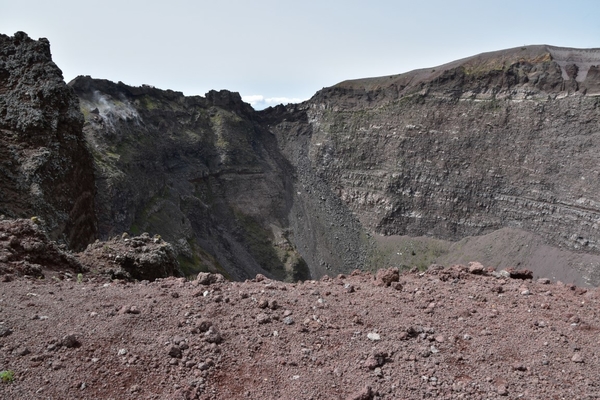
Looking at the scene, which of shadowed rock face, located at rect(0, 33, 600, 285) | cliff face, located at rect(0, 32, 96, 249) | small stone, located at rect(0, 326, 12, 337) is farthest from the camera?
shadowed rock face, located at rect(0, 33, 600, 285)

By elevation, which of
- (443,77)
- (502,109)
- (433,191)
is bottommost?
(433,191)

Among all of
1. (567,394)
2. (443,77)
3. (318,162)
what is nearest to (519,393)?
(567,394)

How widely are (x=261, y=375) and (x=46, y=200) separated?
45.5 feet

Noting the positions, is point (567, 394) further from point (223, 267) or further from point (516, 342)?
point (223, 267)

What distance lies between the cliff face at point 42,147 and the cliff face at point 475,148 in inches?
1736

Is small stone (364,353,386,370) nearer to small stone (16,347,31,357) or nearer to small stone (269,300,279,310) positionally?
small stone (269,300,279,310)

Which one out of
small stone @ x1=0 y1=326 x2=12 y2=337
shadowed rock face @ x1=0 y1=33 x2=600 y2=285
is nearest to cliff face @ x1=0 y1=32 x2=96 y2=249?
small stone @ x1=0 y1=326 x2=12 y2=337

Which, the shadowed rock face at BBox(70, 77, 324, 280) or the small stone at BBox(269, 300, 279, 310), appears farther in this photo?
the shadowed rock face at BBox(70, 77, 324, 280)

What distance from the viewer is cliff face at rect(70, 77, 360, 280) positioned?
143 feet

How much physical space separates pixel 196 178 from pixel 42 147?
43.5 m

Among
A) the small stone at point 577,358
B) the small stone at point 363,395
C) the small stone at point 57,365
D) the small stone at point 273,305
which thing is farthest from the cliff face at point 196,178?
the small stone at point 577,358

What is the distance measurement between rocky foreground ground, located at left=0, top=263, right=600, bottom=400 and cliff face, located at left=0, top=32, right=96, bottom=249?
871 cm

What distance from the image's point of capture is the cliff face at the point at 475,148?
145ft

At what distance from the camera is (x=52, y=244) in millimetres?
10445
